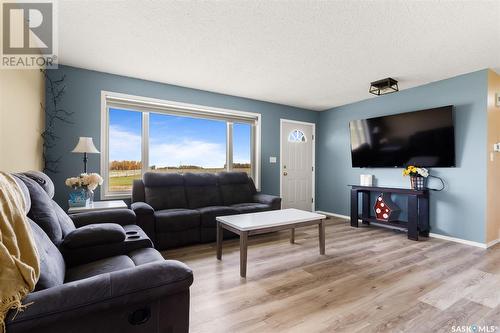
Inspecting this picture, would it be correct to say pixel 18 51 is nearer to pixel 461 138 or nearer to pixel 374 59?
pixel 374 59

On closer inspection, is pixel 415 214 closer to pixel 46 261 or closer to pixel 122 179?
pixel 46 261

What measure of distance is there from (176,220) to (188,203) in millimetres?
647

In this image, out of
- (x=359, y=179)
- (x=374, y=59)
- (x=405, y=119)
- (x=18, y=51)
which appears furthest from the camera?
(x=359, y=179)

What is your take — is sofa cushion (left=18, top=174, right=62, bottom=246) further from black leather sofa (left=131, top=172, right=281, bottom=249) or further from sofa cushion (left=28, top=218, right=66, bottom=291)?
black leather sofa (left=131, top=172, right=281, bottom=249)

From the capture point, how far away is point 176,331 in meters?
1.15

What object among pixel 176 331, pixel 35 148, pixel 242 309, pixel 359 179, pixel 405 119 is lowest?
pixel 242 309

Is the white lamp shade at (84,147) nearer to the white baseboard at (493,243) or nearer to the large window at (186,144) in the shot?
the large window at (186,144)

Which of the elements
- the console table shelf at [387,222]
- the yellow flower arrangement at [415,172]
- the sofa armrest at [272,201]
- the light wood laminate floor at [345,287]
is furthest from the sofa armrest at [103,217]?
the yellow flower arrangement at [415,172]

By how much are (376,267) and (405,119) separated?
2615mm

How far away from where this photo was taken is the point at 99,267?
162cm

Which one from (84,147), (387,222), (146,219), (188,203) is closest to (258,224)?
(146,219)

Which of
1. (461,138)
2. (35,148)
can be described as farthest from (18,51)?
(461,138)

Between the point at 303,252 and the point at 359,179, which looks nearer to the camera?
the point at 303,252

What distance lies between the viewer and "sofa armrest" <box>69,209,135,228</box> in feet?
7.94
